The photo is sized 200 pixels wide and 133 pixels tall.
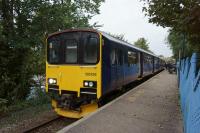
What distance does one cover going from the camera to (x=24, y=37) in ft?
54.6

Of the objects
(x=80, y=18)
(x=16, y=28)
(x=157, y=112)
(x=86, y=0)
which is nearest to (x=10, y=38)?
(x=16, y=28)

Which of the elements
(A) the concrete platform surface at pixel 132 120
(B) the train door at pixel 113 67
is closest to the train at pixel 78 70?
(B) the train door at pixel 113 67

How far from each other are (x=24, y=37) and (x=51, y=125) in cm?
787

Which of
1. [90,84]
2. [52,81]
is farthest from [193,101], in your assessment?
[52,81]

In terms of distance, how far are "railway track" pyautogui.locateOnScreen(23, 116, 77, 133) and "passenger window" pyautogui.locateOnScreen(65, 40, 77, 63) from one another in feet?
6.73

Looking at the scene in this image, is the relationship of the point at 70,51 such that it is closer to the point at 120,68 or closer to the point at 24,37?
the point at 120,68

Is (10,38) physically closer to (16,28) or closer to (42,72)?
(16,28)

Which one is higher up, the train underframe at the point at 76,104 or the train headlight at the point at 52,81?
the train headlight at the point at 52,81

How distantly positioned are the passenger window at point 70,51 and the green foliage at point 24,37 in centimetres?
575

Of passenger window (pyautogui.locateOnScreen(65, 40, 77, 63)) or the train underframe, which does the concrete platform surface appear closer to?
the train underframe

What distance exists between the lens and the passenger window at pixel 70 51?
10506mm

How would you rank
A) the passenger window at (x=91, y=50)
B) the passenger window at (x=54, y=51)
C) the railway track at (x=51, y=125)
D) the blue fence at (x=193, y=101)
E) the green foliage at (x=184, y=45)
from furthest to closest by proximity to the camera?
the green foliage at (x=184, y=45) < the passenger window at (x=54, y=51) < the passenger window at (x=91, y=50) < the railway track at (x=51, y=125) < the blue fence at (x=193, y=101)

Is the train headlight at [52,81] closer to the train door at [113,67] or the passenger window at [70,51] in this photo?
the passenger window at [70,51]

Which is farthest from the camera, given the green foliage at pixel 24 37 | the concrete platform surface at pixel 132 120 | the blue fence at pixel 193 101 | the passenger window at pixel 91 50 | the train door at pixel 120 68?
the green foliage at pixel 24 37
